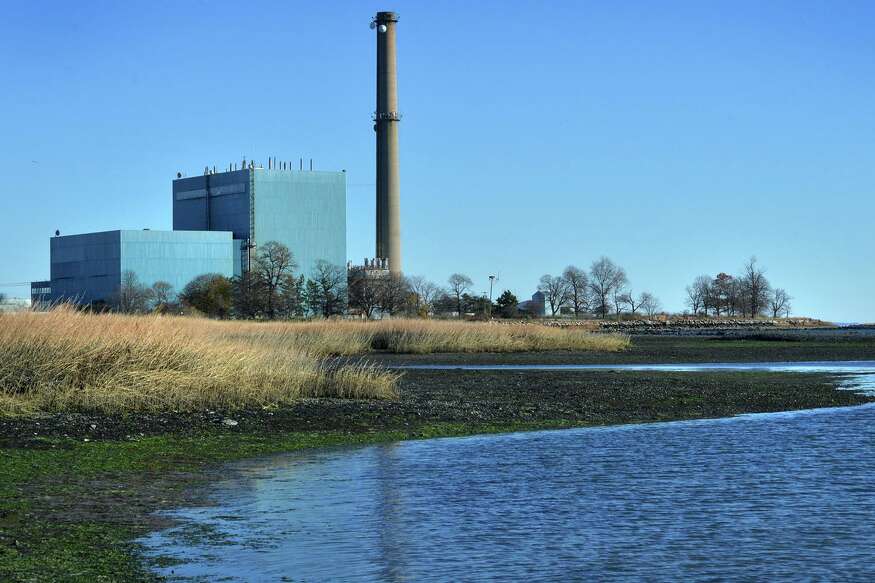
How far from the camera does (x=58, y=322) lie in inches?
979

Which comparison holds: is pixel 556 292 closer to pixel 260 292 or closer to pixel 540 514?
pixel 260 292

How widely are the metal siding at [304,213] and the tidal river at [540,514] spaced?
114272 mm

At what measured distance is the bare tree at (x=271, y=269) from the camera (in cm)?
11950

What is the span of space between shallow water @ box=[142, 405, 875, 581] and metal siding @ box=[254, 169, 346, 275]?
114249 millimetres

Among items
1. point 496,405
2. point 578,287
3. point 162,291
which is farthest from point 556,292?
point 496,405

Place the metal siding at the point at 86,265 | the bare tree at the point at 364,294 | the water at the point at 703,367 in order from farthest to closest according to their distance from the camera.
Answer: the bare tree at the point at 364,294 → the metal siding at the point at 86,265 → the water at the point at 703,367

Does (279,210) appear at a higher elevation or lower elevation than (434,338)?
higher

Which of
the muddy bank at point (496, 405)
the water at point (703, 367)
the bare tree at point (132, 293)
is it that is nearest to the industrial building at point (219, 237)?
the bare tree at point (132, 293)

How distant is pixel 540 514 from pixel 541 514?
0.01 metres

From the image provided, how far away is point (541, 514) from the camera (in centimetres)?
1399

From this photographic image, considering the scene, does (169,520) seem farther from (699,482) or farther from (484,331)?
(484,331)

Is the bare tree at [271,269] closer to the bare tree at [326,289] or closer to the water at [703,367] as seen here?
the bare tree at [326,289]

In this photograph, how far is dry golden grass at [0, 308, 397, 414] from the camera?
897 inches

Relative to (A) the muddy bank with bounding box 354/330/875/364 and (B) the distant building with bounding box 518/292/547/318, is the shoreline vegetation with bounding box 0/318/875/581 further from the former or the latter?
(B) the distant building with bounding box 518/292/547/318
